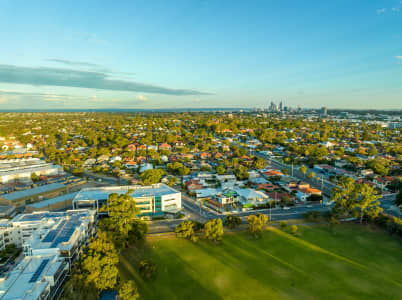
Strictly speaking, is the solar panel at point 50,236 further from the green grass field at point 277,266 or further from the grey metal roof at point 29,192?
the grey metal roof at point 29,192

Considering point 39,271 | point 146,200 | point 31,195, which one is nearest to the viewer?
point 39,271

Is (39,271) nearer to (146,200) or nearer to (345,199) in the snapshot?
(146,200)

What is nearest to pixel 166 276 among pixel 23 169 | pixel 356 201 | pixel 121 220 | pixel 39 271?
pixel 121 220

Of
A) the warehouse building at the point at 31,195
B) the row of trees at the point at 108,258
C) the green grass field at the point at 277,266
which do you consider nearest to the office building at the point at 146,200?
the row of trees at the point at 108,258

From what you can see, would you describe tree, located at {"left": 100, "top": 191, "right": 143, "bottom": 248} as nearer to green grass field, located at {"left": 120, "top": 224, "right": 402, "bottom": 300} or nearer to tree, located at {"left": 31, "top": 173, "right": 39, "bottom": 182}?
green grass field, located at {"left": 120, "top": 224, "right": 402, "bottom": 300}

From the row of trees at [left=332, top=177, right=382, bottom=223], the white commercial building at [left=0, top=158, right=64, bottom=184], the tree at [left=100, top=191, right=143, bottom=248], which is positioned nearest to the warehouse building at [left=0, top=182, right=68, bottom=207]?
the white commercial building at [left=0, top=158, right=64, bottom=184]

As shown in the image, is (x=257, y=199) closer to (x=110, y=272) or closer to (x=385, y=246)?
(x=385, y=246)

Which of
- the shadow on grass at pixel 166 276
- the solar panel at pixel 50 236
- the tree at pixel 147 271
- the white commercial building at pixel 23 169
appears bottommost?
the shadow on grass at pixel 166 276

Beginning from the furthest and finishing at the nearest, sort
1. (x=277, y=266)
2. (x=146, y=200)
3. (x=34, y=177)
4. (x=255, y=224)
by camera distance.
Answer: (x=34, y=177) < (x=146, y=200) < (x=255, y=224) < (x=277, y=266)

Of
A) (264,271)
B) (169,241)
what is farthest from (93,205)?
(264,271)
